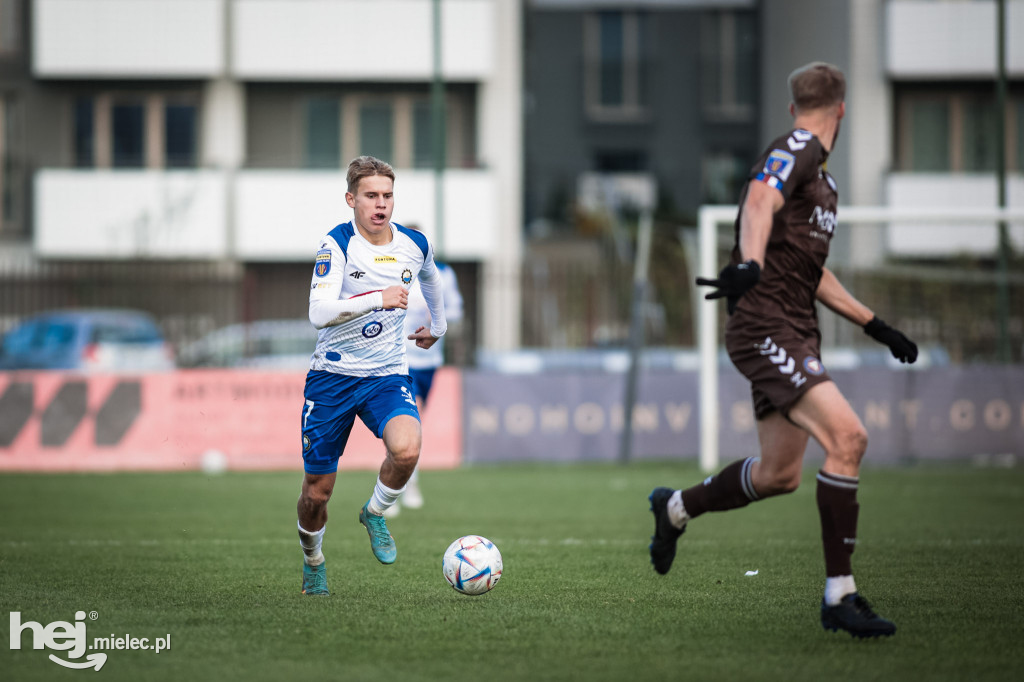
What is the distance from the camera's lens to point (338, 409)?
600 cm

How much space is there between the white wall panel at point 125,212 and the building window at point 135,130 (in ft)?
3.73

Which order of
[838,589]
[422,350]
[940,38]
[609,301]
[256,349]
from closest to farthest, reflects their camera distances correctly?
[838,589]
[422,350]
[256,349]
[609,301]
[940,38]

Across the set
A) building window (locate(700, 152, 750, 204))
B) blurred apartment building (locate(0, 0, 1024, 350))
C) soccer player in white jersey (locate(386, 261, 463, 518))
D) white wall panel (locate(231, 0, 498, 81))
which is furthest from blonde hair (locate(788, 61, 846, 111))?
building window (locate(700, 152, 750, 204))

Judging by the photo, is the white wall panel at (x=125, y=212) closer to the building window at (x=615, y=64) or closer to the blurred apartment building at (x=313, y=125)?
the blurred apartment building at (x=313, y=125)

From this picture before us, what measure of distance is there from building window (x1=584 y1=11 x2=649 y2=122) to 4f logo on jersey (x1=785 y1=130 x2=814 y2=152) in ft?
114

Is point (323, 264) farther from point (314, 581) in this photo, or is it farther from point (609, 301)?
point (609, 301)

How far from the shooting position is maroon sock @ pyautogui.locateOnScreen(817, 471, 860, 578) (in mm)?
5117

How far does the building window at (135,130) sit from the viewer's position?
26.0 metres

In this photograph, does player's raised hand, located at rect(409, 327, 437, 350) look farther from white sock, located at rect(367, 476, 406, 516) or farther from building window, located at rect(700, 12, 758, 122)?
building window, located at rect(700, 12, 758, 122)

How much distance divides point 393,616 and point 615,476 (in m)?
8.77

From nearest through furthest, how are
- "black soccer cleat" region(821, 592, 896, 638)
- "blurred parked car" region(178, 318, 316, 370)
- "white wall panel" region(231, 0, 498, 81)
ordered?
1. "black soccer cleat" region(821, 592, 896, 638)
2. "blurred parked car" region(178, 318, 316, 370)
3. "white wall panel" region(231, 0, 498, 81)

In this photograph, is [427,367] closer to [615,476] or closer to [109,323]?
[615,476]

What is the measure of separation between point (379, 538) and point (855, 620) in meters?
2.40

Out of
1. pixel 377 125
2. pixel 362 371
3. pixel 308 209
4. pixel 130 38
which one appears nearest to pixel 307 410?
pixel 362 371
